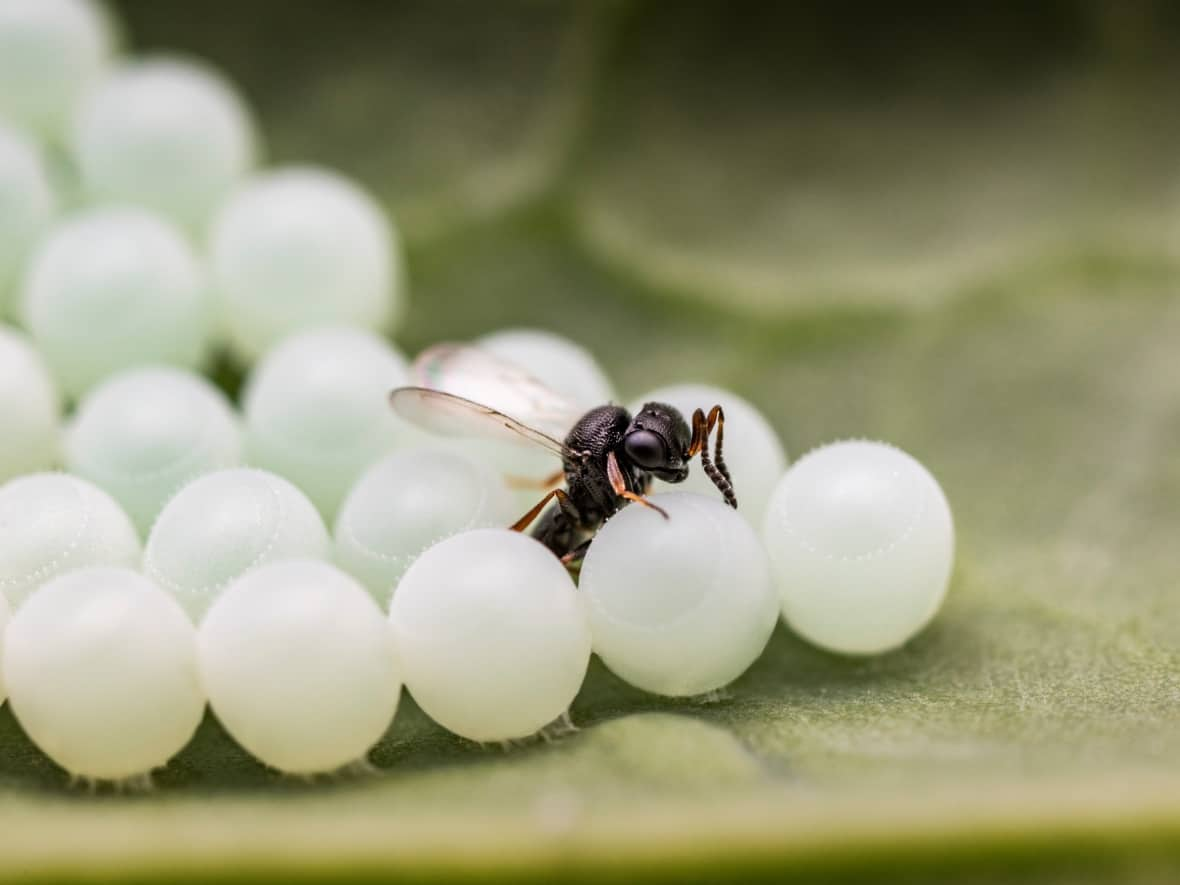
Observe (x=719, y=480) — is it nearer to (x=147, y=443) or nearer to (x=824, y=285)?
(x=147, y=443)

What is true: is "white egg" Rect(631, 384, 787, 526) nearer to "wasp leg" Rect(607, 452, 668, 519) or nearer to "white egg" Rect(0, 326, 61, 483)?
"wasp leg" Rect(607, 452, 668, 519)

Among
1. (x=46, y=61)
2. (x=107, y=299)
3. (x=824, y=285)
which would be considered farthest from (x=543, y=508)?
(x=46, y=61)

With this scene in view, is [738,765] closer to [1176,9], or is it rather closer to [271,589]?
[271,589]

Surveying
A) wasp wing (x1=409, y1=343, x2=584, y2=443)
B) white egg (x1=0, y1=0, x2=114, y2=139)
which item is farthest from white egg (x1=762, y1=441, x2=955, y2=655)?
white egg (x1=0, y1=0, x2=114, y2=139)

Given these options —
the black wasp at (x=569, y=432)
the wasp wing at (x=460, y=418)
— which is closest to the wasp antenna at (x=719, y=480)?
the black wasp at (x=569, y=432)

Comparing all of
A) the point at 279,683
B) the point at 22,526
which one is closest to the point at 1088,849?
the point at 279,683
